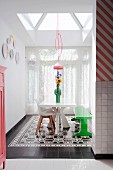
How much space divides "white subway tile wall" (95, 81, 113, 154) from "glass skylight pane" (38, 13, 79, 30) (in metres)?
4.10

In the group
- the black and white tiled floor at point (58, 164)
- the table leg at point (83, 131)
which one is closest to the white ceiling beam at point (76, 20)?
the table leg at point (83, 131)

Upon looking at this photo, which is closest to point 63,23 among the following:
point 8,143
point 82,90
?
point 82,90

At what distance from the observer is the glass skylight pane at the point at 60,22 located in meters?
6.91

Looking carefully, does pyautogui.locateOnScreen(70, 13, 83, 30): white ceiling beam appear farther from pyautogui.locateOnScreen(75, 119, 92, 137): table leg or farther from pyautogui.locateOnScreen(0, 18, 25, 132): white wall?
pyautogui.locateOnScreen(75, 119, 92, 137): table leg

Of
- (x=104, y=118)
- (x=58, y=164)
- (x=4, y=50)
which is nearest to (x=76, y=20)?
(x=4, y=50)

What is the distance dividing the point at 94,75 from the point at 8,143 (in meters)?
2.20

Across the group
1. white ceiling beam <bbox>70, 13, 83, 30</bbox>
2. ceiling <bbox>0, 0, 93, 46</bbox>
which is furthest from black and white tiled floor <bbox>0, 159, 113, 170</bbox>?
white ceiling beam <bbox>70, 13, 83, 30</bbox>

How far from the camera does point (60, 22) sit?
23.1ft

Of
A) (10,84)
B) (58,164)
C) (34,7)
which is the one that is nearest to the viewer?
(58,164)

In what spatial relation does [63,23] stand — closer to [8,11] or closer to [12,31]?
[12,31]

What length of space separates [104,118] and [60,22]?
4487mm

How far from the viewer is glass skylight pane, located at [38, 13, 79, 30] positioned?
6914mm

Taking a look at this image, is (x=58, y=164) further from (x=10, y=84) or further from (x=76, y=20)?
(x=76, y=20)

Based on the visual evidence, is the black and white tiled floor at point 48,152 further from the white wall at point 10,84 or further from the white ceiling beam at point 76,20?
the white ceiling beam at point 76,20
